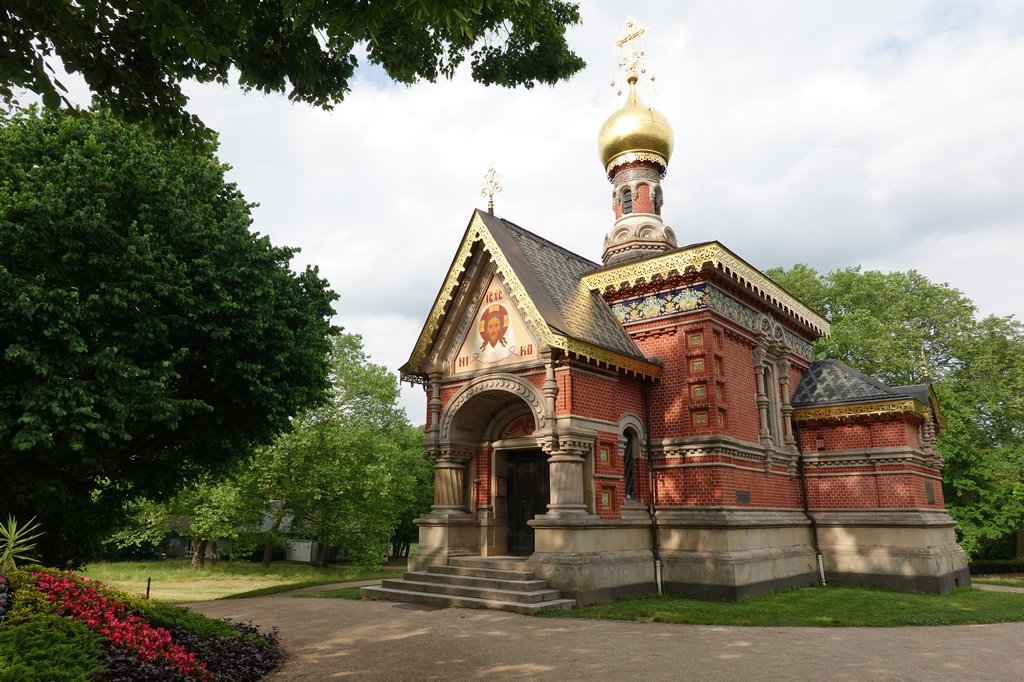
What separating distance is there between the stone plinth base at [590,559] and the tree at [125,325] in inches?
229

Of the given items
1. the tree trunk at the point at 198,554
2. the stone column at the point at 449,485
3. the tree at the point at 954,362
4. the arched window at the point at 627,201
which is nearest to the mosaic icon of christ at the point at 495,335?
the stone column at the point at 449,485

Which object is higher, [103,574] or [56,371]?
[56,371]

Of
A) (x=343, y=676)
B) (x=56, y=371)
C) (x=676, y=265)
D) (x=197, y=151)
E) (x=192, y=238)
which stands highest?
(x=676, y=265)

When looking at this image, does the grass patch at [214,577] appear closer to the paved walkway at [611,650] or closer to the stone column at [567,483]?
the paved walkway at [611,650]

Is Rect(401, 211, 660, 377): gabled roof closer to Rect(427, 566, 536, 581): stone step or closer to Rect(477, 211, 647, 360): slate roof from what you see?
Rect(477, 211, 647, 360): slate roof

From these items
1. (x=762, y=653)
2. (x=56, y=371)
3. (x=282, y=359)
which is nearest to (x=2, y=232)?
(x=56, y=371)

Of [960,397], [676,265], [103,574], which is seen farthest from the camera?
[960,397]

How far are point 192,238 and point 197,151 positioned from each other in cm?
498

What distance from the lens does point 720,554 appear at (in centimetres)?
1470

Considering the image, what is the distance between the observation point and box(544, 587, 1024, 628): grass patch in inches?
466

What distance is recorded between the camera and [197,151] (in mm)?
8078

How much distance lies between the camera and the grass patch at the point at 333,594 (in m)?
15.7

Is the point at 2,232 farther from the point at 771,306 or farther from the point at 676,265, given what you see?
the point at 771,306

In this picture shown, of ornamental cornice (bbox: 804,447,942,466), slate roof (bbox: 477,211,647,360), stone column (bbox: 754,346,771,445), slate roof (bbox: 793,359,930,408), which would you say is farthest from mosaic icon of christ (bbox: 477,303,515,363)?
ornamental cornice (bbox: 804,447,942,466)
